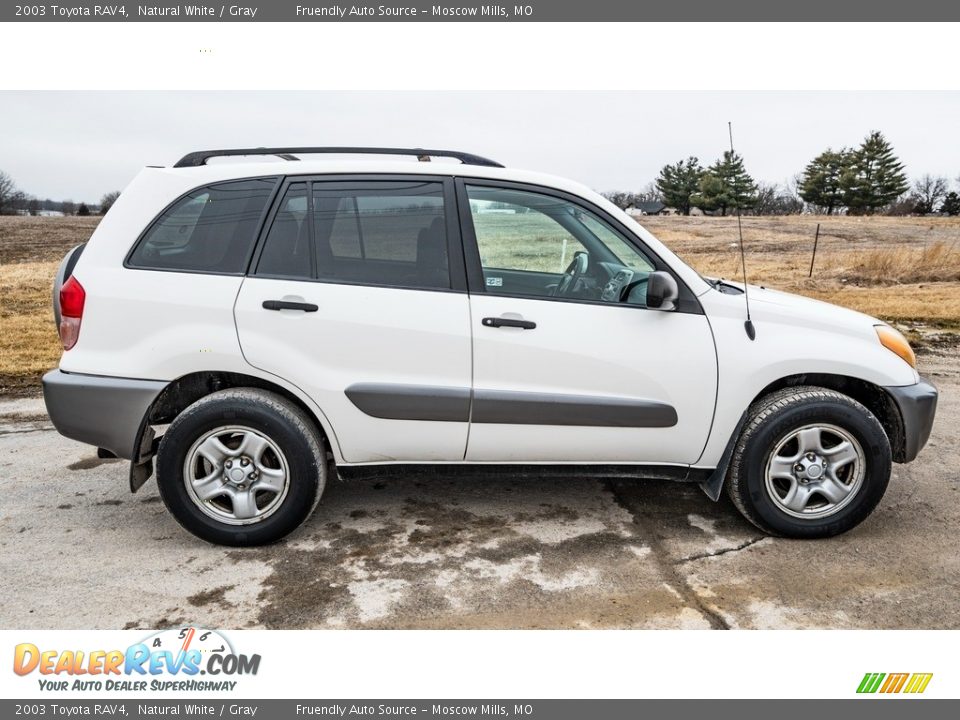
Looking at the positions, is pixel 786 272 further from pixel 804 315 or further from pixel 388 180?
pixel 388 180

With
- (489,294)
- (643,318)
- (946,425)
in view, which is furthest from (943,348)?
(489,294)

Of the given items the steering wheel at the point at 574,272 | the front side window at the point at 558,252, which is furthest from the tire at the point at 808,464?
the steering wheel at the point at 574,272

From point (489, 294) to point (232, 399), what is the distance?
1.31m

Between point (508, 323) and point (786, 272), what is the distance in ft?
47.9

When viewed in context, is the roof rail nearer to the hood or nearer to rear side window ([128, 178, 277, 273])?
rear side window ([128, 178, 277, 273])

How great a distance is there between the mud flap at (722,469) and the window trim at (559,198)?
23.6 inches

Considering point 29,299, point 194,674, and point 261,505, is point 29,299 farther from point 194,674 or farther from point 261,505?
point 194,674

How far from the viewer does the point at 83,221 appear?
33.8 meters

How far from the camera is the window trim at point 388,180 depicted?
3.53 metres

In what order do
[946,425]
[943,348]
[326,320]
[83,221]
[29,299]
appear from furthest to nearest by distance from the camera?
[83,221], [29,299], [943,348], [946,425], [326,320]

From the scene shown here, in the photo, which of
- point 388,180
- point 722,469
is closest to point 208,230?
point 388,180

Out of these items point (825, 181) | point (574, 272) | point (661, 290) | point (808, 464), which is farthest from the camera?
point (825, 181)

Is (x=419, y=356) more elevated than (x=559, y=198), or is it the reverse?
(x=559, y=198)

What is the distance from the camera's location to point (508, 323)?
11.4 ft
